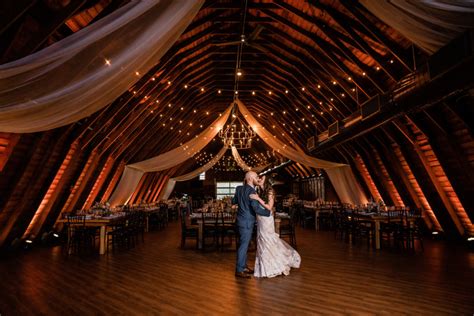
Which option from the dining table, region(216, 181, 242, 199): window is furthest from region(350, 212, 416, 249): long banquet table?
region(216, 181, 242, 199): window

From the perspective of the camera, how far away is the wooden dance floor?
3.84 metres

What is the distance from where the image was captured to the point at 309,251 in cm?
754

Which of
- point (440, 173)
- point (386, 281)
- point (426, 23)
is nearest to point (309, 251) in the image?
point (386, 281)

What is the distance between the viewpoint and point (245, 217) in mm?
5391

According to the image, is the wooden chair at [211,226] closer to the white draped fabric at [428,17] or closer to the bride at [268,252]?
the bride at [268,252]

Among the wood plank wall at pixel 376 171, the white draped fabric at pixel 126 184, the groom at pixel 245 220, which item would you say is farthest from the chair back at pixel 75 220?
the groom at pixel 245 220

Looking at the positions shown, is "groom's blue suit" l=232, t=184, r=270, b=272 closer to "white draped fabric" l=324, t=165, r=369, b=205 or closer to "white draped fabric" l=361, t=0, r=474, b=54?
"white draped fabric" l=361, t=0, r=474, b=54

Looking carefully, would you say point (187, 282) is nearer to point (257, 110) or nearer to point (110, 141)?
point (110, 141)

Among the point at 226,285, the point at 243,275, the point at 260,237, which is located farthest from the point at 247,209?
the point at 226,285

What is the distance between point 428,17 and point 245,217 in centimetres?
379

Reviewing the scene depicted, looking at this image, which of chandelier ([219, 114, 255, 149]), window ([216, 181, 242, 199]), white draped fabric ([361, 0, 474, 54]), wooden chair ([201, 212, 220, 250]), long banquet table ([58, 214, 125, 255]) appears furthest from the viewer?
window ([216, 181, 242, 199])

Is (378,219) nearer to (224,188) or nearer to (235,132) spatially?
(235,132)

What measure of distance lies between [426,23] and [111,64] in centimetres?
304

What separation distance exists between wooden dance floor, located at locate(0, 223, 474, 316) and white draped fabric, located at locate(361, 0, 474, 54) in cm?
312
